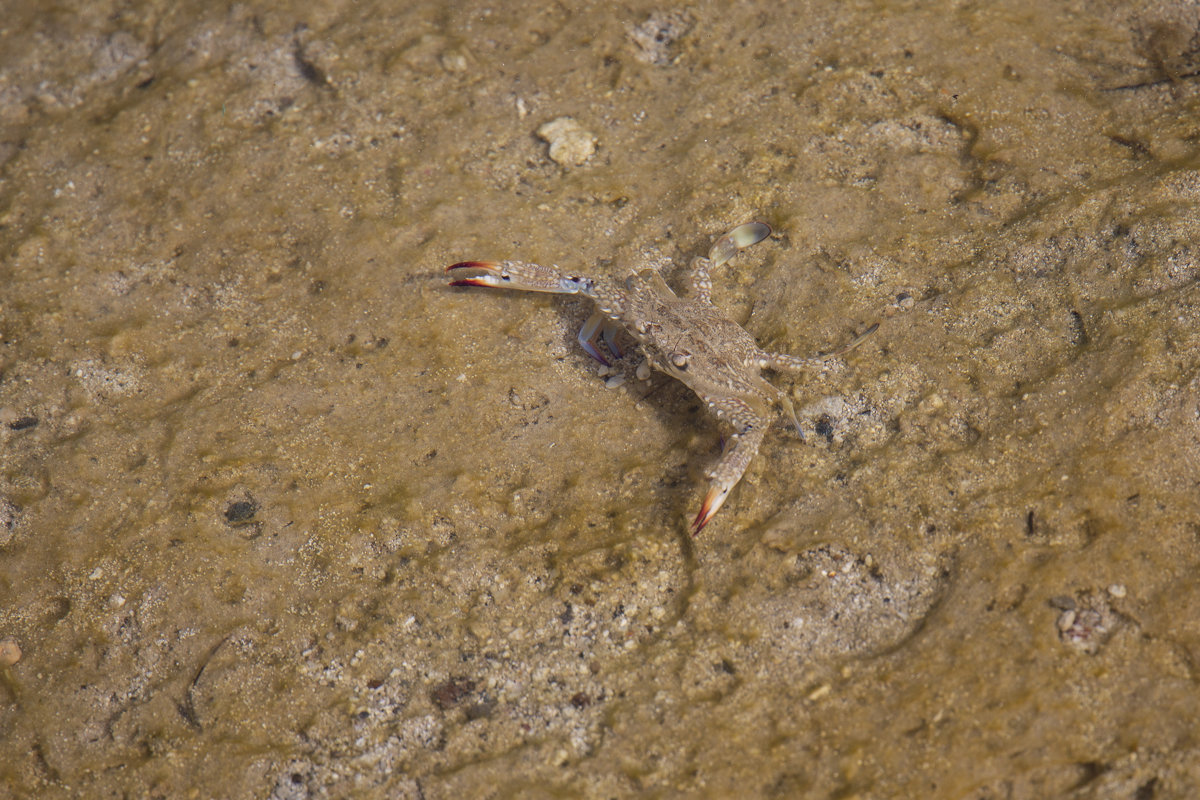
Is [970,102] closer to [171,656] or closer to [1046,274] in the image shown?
[1046,274]

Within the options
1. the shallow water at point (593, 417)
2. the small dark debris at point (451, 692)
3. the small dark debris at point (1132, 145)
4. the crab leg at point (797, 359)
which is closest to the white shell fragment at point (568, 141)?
the shallow water at point (593, 417)

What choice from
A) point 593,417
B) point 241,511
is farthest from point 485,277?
point 241,511

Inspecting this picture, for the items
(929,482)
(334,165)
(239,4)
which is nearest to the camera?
(929,482)

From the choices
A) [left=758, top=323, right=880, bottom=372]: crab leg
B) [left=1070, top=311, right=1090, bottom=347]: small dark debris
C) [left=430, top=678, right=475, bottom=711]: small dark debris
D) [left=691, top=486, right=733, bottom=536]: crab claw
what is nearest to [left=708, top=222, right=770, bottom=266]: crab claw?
[left=758, top=323, right=880, bottom=372]: crab leg

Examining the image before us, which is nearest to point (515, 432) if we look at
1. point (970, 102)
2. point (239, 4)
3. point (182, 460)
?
point (182, 460)

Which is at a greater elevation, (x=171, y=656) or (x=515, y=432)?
(x=515, y=432)

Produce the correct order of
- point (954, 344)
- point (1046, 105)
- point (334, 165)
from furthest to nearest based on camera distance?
1. point (334, 165)
2. point (1046, 105)
3. point (954, 344)

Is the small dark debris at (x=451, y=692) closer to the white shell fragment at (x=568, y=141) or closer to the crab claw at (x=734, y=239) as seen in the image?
the crab claw at (x=734, y=239)

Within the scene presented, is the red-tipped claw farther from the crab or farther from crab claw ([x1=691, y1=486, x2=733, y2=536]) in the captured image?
crab claw ([x1=691, y1=486, x2=733, y2=536])
